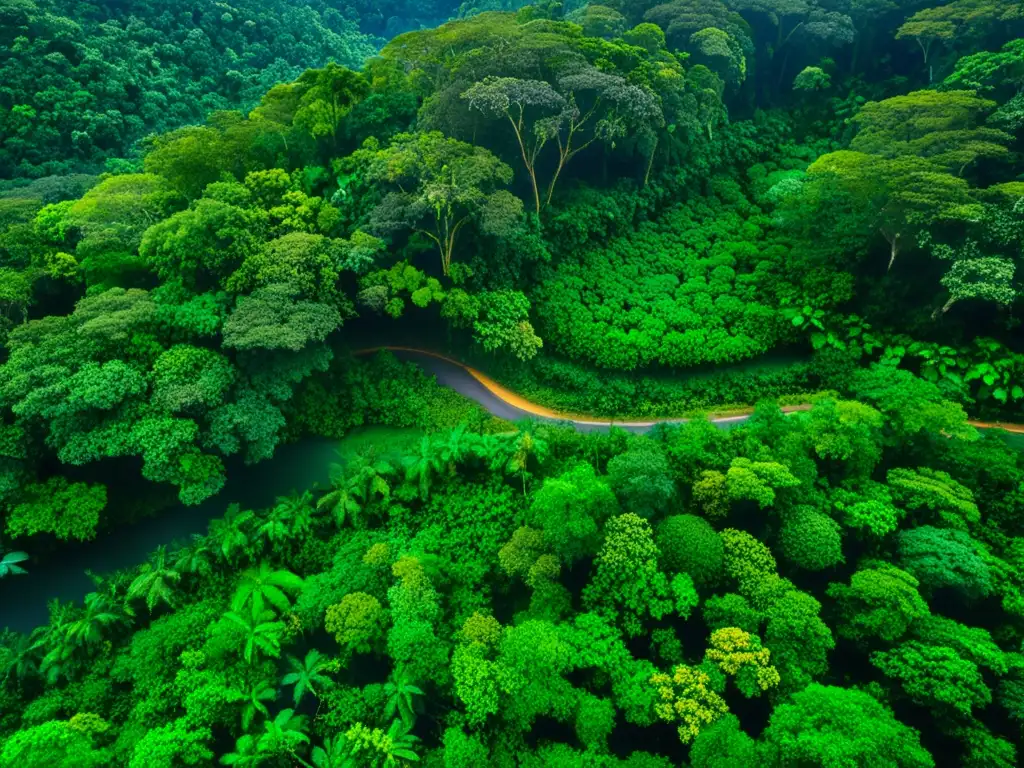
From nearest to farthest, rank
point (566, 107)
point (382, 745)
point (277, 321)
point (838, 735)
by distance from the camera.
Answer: point (838, 735), point (382, 745), point (277, 321), point (566, 107)

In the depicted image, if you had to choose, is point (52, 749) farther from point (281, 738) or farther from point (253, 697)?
point (281, 738)

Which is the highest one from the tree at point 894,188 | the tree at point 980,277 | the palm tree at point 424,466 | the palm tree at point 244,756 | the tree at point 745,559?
the tree at point 894,188

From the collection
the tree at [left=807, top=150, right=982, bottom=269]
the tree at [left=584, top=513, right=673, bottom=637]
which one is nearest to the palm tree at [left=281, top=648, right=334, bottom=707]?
the tree at [left=584, top=513, right=673, bottom=637]

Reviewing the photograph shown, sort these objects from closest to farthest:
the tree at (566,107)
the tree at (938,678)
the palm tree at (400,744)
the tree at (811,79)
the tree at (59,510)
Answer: the tree at (938,678) < the palm tree at (400,744) < the tree at (59,510) < the tree at (566,107) < the tree at (811,79)

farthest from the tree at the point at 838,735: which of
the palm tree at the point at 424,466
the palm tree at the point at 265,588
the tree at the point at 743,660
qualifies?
the palm tree at the point at 265,588

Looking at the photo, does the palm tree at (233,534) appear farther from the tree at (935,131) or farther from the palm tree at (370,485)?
the tree at (935,131)

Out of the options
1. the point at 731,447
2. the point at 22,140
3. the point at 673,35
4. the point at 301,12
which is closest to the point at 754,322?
the point at 731,447

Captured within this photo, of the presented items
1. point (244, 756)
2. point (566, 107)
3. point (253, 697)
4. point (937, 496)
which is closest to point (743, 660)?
point (937, 496)
